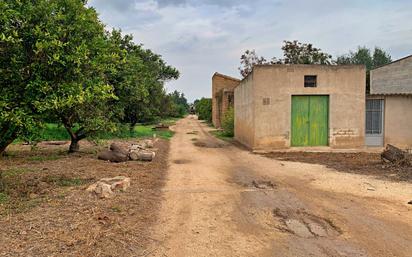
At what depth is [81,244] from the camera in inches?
179

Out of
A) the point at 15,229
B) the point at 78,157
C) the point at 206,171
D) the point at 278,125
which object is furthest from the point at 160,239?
the point at 278,125

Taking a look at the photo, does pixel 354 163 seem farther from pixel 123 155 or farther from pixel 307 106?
pixel 123 155

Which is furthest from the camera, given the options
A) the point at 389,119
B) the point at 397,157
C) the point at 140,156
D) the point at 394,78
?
the point at 394,78

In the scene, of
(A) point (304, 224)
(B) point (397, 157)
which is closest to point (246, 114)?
(B) point (397, 157)

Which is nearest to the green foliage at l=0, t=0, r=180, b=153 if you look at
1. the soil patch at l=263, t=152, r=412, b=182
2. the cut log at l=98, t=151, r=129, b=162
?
the cut log at l=98, t=151, r=129, b=162

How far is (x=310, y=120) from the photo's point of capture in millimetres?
→ 16047

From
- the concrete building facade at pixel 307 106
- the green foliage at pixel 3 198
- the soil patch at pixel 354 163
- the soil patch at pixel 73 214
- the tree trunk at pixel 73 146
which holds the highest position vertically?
A: the concrete building facade at pixel 307 106

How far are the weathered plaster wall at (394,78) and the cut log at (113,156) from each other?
21.1 meters

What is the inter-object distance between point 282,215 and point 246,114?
12313 millimetres

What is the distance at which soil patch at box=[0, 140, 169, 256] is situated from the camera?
4.48 metres

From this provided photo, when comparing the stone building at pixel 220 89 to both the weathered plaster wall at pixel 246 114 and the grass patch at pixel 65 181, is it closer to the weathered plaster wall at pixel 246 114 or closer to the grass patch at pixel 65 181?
the weathered plaster wall at pixel 246 114

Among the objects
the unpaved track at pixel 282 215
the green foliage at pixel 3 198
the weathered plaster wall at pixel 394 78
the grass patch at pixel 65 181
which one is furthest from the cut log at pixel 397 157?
the weathered plaster wall at pixel 394 78

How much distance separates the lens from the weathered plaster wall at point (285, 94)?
15.8 metres

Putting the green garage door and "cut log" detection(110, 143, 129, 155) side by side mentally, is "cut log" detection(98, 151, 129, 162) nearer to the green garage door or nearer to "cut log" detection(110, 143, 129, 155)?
"cut log" detection(110, 143, 129, 155)
